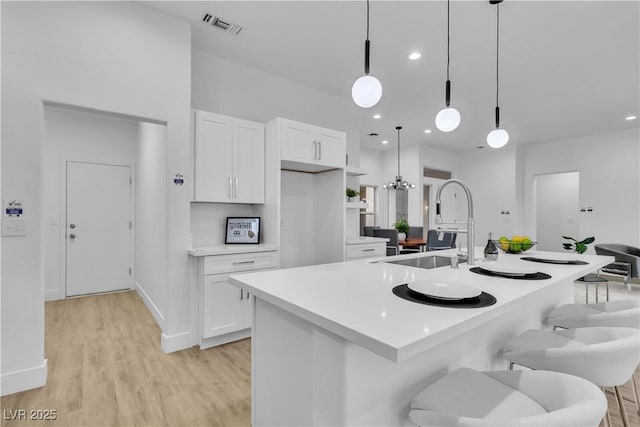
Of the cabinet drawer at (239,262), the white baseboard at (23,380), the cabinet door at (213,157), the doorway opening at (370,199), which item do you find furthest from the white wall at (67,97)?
the doorway opening at (370,199)

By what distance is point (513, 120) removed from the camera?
564 centimetres

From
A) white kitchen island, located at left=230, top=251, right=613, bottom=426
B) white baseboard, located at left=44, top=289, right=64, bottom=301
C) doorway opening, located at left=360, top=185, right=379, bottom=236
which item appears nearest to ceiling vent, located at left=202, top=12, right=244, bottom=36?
white kitchen island, located at left=230, top=251, right=613, bottom=426

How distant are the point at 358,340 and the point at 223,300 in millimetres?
2290

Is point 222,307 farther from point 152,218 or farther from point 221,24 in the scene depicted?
Answer: point 221,24

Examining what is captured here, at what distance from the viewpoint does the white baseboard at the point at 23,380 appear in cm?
203

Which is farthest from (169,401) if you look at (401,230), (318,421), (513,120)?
(513,120)

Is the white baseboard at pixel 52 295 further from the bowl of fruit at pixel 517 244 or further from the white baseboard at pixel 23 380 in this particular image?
the bowl of fruit at pixel 517 244

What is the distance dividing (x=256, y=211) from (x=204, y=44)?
1.82 meters

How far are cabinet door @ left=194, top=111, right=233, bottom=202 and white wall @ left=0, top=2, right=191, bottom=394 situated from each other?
0.14 m

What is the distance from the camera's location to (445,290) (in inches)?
45.3

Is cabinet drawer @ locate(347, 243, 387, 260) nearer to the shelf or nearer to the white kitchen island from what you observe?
the shelf

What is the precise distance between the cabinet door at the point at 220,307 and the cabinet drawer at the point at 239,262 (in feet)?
0.24

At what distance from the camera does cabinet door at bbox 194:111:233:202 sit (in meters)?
2.92

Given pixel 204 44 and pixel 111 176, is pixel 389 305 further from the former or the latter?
pixel 111 176
